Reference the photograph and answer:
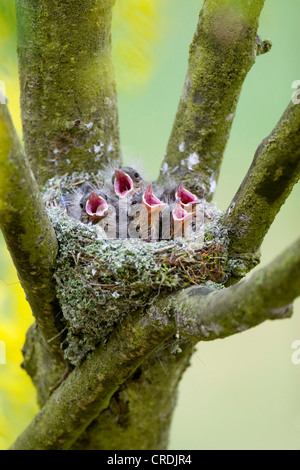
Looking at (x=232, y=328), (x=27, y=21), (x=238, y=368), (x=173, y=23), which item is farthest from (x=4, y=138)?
(x=238, y=368)

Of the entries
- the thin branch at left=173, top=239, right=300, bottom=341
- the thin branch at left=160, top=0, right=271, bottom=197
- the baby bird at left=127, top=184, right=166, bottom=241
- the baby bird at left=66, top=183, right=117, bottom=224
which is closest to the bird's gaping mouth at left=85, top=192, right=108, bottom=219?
the baby bird at left=66, top=183, right=117, bottom=224

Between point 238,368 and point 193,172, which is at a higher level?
point 193,172

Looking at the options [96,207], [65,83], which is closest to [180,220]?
[96,207]

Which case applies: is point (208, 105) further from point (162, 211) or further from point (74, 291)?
point (74, 291)

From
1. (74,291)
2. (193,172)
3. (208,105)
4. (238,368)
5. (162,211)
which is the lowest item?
(238,368)

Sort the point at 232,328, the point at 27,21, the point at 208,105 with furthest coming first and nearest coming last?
the point at 208,105 < the point at 27,21 < the point at 232,328

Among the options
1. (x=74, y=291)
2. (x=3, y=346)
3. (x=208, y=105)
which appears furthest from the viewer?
(x=3, y=346)

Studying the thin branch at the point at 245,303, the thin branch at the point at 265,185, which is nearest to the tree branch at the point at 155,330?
the thin branch at the point at 245,303

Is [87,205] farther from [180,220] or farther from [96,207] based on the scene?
[180,220]
